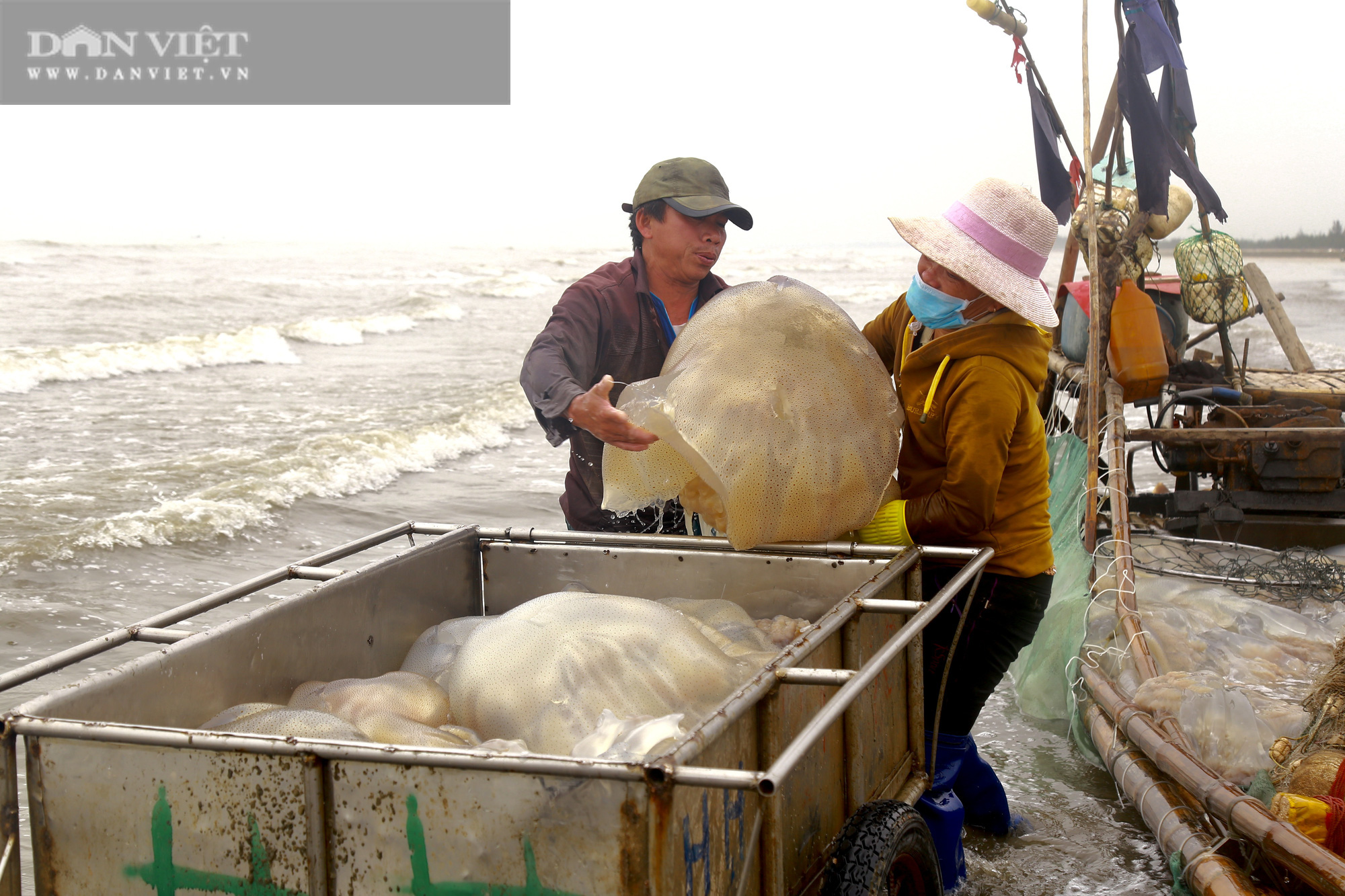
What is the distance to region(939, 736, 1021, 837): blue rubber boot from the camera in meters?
3.68

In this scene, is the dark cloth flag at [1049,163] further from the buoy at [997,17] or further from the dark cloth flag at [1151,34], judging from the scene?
the dark cloth flag at [1151,34]

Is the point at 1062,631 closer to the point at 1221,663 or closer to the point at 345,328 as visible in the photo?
the point at 1221,663

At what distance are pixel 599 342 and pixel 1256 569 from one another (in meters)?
3.84

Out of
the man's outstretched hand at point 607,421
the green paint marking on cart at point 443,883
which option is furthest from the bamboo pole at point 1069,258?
the green paint marking on cart at point 443,883

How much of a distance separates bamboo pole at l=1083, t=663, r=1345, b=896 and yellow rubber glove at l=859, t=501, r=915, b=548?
1109 millimetres

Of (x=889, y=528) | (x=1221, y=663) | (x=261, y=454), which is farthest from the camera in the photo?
(x=261, y=454)

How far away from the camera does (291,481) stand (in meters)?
9.76

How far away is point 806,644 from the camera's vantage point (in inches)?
86.2

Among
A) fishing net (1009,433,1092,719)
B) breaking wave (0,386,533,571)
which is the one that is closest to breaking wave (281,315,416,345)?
breaking wave (0,386,533,571)

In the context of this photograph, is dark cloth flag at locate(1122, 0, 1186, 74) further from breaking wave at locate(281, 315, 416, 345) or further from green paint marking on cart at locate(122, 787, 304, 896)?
breaking wave at locate(281, 315, 416, 345)

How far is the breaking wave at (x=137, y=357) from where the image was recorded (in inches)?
598

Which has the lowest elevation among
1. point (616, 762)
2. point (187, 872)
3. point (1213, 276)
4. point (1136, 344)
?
point (187, 872)

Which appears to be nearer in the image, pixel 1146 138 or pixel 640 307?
pixel 640 307

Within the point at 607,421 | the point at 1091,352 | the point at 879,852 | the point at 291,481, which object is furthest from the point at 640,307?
the point at 291,481
